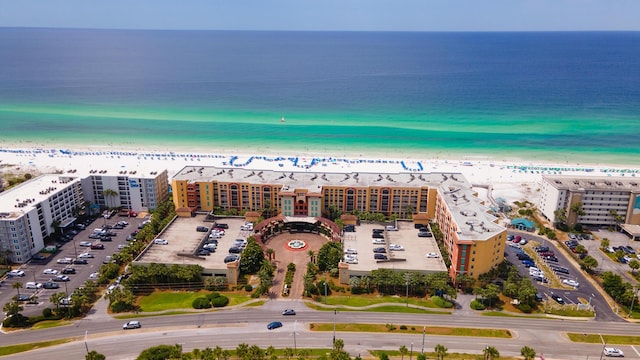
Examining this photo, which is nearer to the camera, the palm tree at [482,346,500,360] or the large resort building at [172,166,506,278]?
the palm tree at [482,346,500,360]

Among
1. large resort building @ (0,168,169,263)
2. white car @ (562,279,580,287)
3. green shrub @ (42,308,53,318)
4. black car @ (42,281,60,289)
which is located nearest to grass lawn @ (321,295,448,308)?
white car @ (562,279,580,287)

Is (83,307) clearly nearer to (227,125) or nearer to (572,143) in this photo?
(227,125)

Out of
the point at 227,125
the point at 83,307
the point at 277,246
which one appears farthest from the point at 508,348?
the point at 227,125

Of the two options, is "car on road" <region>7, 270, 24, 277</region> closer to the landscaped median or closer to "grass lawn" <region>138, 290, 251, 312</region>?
"grass lawn" <region>138, 290, 251, 312</region>

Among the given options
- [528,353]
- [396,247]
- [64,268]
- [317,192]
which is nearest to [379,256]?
[396,247]

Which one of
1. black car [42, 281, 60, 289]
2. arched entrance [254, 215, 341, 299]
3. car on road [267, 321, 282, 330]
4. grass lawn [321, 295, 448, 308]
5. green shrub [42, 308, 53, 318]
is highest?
arched entrance [254, 215, 341, 299]

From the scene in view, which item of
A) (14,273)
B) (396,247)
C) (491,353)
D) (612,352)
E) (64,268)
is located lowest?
(612,352)

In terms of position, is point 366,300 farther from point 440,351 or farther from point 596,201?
point 596,201

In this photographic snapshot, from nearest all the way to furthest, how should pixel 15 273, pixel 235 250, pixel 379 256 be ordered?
1. pixel 15 273
2. pixel 379 256
3. pixel 235 250
